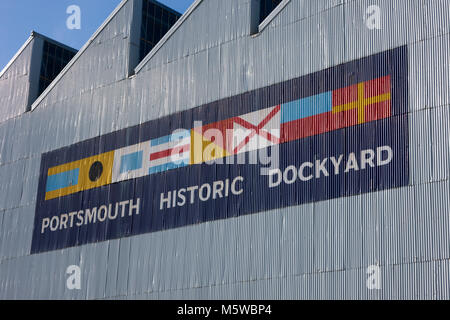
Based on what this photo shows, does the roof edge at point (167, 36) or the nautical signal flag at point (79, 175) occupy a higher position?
the roof edge at point (167, 36)

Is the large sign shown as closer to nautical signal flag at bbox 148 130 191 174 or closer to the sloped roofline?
nautical signal flag at bbox 148 130 191 174

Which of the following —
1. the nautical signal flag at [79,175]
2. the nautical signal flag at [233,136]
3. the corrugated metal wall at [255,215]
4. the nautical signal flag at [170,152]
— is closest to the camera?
the corrugated metal wall at [255,215]

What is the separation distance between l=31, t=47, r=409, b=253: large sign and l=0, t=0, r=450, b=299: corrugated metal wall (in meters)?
0.51

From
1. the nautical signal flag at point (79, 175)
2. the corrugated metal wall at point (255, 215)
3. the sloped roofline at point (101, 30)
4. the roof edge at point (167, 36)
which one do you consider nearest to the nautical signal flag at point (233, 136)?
the nautical signal flag at point (79, 175)

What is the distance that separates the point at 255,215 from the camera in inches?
1326

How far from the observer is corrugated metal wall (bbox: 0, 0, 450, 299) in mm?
29172

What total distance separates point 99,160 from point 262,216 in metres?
11.4

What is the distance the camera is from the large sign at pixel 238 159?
3105cm

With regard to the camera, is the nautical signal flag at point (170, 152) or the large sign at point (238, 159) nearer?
the large sign at point (238, 159)

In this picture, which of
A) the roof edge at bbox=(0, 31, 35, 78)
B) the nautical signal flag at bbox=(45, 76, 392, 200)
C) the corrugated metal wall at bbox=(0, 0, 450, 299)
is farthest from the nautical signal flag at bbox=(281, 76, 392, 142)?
the roof edge at bbox=(0, 31, 35, 78)

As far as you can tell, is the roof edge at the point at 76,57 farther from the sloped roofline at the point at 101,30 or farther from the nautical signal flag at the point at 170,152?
the nautical signal flag at the point at 170,152

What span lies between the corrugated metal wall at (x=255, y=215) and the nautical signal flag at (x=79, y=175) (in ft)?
4.56
